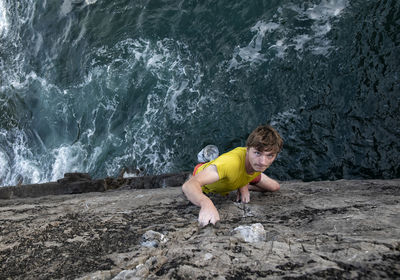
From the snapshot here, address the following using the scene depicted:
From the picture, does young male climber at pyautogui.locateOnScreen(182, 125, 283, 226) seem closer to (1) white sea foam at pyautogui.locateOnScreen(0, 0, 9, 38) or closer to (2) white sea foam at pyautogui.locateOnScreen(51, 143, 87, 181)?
(2) white sea foam at pyautogui.locateOnScreen(51, 143, 87, 181)

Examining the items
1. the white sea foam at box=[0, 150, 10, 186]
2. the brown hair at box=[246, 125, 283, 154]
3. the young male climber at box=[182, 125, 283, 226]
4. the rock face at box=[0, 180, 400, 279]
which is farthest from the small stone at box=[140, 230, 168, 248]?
the white sea foam at box=[0, 150, 10, 186]

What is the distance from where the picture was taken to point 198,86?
9.20 metres

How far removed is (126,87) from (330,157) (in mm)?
5670

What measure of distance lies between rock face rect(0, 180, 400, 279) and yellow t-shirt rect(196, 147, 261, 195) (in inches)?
9.0

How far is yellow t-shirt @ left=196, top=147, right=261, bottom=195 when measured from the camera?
367 centimetres

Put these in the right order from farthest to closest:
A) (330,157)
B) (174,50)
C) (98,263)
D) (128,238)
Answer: (174,50)
(330,157)
(128,238)
(98,263)

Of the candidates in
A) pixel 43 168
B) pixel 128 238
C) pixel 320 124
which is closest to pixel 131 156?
pixel 43 168

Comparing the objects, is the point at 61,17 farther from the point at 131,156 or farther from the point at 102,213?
the point at 102,213

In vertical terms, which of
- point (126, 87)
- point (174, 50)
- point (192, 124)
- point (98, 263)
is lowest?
point (98, 263)

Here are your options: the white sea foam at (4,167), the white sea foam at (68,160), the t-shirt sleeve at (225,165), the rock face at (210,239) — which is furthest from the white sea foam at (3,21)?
the t-shirt sleeve at (225,165)

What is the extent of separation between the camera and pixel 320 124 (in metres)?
7.62

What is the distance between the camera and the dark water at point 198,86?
24.6ft

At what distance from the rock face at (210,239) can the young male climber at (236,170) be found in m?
0.17

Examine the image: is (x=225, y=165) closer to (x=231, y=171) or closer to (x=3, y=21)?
(x=231, y=171)
